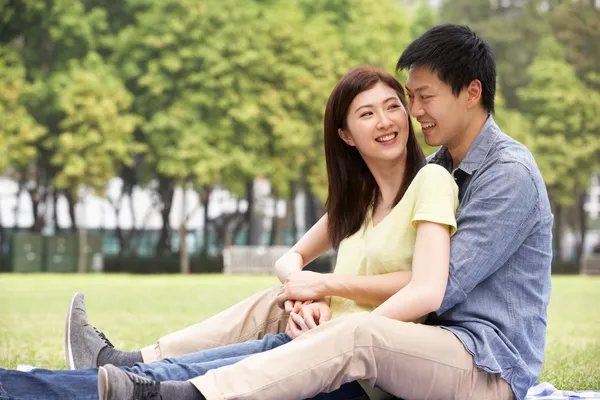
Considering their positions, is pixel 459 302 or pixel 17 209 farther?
pixel 17 209

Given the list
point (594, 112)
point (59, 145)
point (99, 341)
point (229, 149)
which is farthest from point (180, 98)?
point (99, 341)

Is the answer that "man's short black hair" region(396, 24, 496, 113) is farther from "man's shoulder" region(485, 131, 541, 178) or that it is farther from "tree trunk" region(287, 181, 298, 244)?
"tree trunk" region(287, 181, 298, 244)

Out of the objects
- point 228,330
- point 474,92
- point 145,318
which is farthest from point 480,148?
point 145,318

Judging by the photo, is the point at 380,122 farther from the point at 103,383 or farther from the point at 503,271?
the point at 103,383

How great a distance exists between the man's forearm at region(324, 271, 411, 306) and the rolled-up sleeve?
20cm

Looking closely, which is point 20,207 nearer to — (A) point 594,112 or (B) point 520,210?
(A) point 594,112

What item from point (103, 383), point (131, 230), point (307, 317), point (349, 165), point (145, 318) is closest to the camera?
point (103, 383)

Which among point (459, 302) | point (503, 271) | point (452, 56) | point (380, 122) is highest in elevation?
point (452, 56)

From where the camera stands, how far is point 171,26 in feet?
85.5

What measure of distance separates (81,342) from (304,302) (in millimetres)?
964

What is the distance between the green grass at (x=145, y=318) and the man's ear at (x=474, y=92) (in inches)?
96.8

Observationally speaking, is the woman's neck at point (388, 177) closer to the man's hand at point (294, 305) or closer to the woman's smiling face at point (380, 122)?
the woman's smiling face at point (380, 122)

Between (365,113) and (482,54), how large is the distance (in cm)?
51

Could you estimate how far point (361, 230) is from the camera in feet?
11.6
